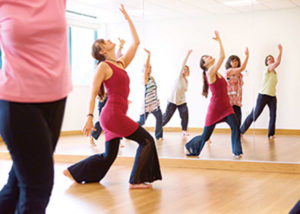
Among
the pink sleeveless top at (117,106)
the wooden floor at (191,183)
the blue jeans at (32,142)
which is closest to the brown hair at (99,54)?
the pink sleeveless top at (117,106)

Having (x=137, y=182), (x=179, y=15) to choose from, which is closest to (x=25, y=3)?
(x=137, y=182)

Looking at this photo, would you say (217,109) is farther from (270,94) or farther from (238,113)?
(270,94)

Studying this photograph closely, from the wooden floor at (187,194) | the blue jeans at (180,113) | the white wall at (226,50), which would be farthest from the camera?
the blue jeans at (180,113)

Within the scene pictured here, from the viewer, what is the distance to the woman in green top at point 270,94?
560 centimetres

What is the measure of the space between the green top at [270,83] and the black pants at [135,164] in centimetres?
193

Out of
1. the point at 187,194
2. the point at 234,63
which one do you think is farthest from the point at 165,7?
the point at 187,194

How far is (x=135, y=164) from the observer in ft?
14.4

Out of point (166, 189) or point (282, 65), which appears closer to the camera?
point (166, 189)

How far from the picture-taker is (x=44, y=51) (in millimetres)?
1491

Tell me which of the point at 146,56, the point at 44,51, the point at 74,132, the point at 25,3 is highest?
the point at 25,3

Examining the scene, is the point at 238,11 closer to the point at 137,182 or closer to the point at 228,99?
the point at 228,99

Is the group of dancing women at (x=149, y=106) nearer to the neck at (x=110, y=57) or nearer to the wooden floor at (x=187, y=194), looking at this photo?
the neck at (x=110, y=57)

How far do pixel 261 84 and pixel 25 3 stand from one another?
14.9ft

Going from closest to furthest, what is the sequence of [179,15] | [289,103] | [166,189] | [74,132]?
1. [166,189]
2. [289,103]
3. [179,15]
4. [74,132]
